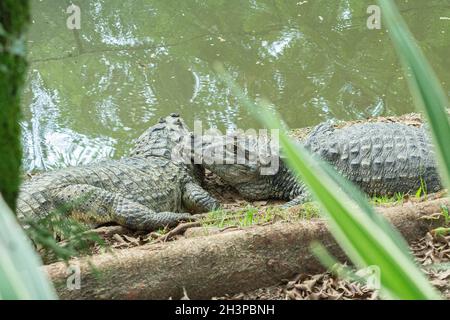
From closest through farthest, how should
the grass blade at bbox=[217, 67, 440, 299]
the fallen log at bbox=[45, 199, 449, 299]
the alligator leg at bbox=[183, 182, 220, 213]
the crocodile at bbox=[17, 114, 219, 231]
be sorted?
the grass blade at bbox=[217, 67, 440, 299], the fallen log at bbox=[45, 199, 449, 299], the crocodile at bbox=[17, 114, 219, 231], the alligator leg at bbox=[183, 182, 220, 213]

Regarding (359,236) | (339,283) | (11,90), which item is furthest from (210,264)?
(359,236)

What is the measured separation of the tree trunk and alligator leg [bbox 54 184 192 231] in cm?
243

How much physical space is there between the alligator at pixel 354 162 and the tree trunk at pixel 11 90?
327 centimetres

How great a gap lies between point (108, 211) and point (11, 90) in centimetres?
265

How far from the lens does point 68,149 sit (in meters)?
7.30

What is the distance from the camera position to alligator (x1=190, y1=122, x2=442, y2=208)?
504cm

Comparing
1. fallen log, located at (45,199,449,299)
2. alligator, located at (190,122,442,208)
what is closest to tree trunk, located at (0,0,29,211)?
fallen log, located at (45,199,449,299)

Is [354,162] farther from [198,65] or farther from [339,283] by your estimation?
[198,65]

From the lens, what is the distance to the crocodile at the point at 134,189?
4418mm

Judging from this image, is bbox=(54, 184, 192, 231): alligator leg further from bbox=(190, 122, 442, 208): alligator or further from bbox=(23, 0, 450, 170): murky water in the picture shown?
bbox=(23, 0, 450, 170): murky water

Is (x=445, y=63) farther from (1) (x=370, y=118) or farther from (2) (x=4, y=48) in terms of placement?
(2) (x=4, y=48)

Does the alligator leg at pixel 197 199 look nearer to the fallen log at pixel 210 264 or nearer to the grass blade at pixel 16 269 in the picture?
the fallen log at pixel 210 264

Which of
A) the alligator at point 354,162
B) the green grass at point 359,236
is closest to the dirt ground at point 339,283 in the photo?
the alligator at point 354,162

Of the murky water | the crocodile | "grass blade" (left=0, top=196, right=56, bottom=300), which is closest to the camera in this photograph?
"grass blade" (left=0, top=196, right=56, bottom=300)
